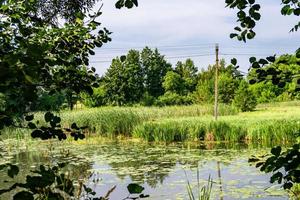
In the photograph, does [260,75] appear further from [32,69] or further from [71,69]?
[32,69]

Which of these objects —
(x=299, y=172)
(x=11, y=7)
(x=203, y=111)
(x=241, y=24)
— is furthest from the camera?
(x=203, y=111)

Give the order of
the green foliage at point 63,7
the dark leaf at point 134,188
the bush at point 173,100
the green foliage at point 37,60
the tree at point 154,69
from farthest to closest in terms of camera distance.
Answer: the tree at point 154,69 → the bush at point 173,100 → the green foliage at point 63,7 → the dark leaf at point 134,188 → the green foliage at point 37,60

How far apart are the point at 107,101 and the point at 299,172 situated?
46006 millimetres

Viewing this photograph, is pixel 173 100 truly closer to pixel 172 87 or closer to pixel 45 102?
pixel 172 87

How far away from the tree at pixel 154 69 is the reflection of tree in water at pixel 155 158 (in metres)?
37.4

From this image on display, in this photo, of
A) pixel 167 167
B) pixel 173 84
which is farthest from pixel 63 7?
pixel 173 84

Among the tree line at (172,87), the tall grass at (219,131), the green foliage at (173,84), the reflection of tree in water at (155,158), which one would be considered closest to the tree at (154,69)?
the tree line at (172,87)

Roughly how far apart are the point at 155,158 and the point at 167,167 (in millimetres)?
1709

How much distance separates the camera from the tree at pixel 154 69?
180 feet

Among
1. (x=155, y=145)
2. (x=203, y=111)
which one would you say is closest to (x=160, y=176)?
(x=155, y=145)

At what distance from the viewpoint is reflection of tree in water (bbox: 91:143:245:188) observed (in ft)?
36.1

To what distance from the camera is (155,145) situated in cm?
1739

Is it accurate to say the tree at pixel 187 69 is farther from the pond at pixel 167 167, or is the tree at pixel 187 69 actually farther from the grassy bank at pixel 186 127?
the pond at pixel 167 167

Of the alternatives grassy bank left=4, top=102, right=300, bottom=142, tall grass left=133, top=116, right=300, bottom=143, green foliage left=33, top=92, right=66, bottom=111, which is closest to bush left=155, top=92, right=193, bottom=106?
grassy bank left=4, top=102, right=300, bottom=142
